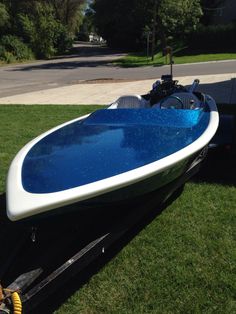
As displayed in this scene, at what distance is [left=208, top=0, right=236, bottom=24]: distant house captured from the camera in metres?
36.8

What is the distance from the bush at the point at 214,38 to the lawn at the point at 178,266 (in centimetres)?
2956

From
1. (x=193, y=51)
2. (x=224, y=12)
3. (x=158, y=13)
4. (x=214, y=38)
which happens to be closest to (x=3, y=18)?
(x=158, y=13)

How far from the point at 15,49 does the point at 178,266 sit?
3369 centimetres

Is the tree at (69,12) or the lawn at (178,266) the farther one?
the tree at (69,12)

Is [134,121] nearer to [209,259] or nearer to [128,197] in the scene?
[128,197]

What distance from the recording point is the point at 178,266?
3.42 m

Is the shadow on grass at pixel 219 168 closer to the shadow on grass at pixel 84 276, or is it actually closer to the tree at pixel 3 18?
the shadow on grass at pixel 84 276

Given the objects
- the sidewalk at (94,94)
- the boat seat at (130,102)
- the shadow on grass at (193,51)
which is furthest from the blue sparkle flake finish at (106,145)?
the shadow on grass at (193,51)

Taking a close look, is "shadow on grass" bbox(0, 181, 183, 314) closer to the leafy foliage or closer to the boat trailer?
the boat trailer

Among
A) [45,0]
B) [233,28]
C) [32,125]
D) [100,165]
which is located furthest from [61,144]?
[45,0]

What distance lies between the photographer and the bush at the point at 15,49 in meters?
33.8

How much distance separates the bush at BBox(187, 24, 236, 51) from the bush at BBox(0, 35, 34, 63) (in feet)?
44.6

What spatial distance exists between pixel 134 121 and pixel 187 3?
83.2ft

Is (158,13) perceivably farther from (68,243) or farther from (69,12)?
(69,12)
